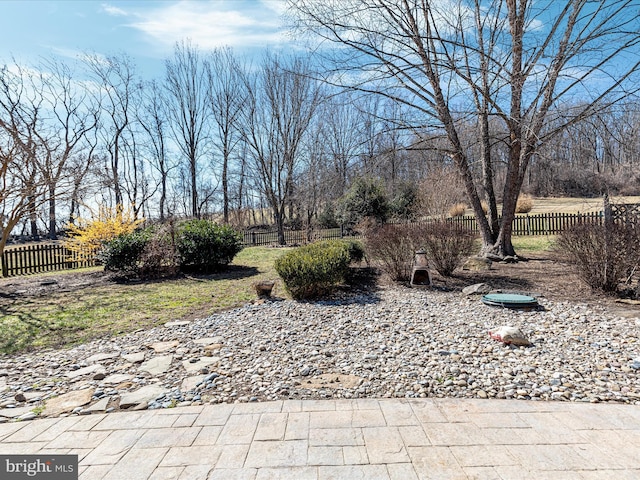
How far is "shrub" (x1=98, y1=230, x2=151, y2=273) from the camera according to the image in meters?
8.46

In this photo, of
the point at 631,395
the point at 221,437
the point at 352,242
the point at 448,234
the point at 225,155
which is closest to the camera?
the point at 221,437

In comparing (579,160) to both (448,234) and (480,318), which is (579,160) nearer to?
(448,234)

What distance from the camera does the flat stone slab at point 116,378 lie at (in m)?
3.09

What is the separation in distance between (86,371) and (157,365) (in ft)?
2.07

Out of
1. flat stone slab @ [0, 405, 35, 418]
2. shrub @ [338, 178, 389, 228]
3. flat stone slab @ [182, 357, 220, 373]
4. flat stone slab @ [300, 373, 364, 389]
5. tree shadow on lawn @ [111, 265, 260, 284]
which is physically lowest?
flat stone slab @ [300, 373, 364, 389]

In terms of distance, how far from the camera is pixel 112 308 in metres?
5.80

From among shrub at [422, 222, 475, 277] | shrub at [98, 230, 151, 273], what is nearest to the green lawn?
shrub at [98, 230, 151, 273]

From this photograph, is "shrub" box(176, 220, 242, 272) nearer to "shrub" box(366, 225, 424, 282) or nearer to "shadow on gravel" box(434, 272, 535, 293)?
"shrub" box(366, 225, 424, 282)

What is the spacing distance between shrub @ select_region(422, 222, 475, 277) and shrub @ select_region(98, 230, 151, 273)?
21.4 ft

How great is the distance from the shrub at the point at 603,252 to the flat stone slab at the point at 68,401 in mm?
6396

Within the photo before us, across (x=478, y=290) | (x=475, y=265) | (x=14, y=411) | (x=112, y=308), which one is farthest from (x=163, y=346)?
(x=475, y=265)

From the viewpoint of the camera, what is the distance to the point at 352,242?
7766mm

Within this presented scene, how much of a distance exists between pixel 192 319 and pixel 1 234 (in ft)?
19.9

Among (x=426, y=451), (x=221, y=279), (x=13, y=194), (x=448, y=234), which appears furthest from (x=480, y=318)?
(x=13, y=194)
